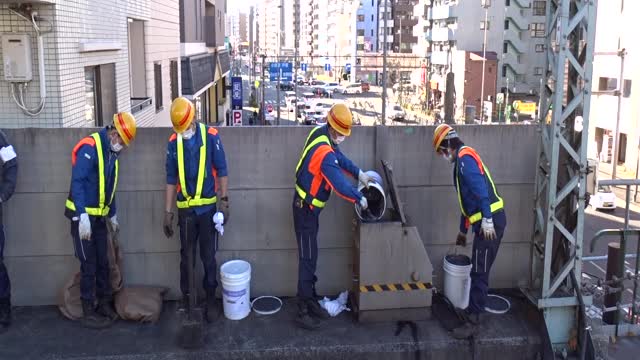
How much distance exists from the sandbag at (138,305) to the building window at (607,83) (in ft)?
101

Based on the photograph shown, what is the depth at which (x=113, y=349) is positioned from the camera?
17.4 feet

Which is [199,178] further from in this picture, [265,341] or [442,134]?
[442,134]

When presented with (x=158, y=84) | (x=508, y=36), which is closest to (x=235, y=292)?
(x=158, y=84)

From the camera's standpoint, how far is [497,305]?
20.7 feet

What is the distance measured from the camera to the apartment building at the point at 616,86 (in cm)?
2873

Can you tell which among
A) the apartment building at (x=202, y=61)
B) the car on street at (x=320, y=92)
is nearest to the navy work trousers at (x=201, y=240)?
the apartment building at (x=202, y=61)

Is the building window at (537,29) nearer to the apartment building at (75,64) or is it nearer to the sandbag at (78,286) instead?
the apartment building at (75,64)

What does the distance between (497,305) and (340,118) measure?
2.62 meters

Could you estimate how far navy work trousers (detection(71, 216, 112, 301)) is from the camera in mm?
5438

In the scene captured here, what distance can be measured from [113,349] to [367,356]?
88.5 inches

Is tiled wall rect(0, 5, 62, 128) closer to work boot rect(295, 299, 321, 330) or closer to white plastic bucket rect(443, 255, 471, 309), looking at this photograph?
work boot rect(295, 299, 321, 330)

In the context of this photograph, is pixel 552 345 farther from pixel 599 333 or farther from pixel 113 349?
pixel 113 349

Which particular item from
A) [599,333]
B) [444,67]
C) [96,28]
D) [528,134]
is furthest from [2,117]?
[444,67]

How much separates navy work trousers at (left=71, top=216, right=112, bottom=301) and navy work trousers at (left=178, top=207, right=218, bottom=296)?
2.30ft
